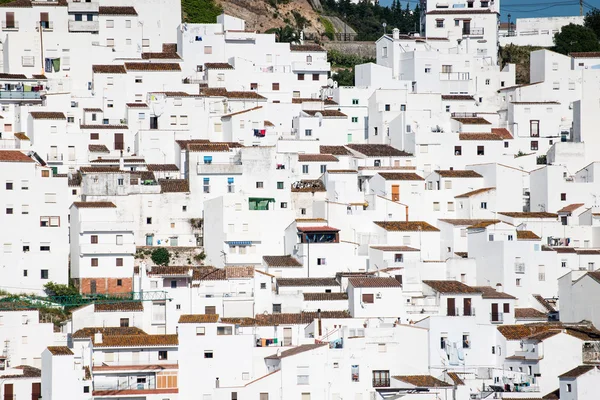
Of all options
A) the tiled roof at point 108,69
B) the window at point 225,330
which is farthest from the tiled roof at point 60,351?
the tiled roof at point 108,69

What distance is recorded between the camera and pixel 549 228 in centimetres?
5806

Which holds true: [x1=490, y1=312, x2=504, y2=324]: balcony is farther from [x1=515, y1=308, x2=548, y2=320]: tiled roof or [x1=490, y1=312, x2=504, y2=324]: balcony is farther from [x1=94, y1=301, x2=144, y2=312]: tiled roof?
[x1=94, y1=301, x2=144, y2=312]: tiled roof

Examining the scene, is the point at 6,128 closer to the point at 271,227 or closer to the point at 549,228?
the point at 271,227

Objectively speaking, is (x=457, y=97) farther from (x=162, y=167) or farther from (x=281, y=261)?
(x=281, y=261)

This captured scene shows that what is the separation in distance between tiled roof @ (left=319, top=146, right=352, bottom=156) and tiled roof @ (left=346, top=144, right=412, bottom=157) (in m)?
0.55

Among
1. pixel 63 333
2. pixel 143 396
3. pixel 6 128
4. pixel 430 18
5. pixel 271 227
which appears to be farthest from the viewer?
pixel 430 18

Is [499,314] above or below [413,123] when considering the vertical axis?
below

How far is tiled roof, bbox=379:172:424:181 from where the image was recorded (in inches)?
2301

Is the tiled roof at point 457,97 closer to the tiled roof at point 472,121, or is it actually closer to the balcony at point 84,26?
the tiled roof at point 472,121

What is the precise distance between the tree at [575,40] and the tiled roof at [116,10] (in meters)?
22.5

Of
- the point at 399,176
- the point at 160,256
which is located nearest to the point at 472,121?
the point at 399,176

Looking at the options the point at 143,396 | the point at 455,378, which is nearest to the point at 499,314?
the point at 455,378

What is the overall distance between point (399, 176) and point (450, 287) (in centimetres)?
826

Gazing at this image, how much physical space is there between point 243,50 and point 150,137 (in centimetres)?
900
